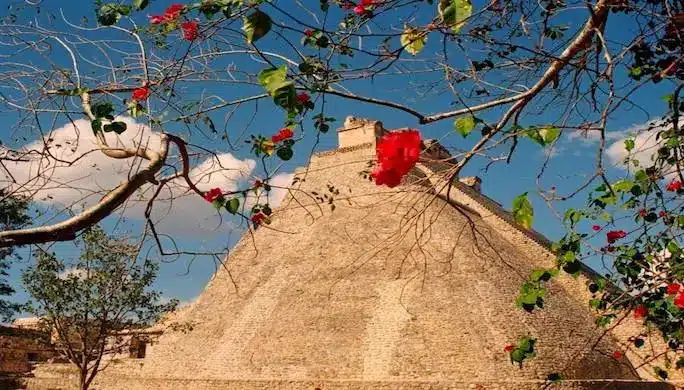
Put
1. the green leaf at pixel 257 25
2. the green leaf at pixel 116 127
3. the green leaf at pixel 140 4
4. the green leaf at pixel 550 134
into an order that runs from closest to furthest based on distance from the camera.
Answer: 1. the green leaf at pixel 257 25
2. the green leaf at pixel 550 134
3. the green leaf at pixel 140 4
4. the green leaf at pixel 116 127

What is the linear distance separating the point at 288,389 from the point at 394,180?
1746 cm

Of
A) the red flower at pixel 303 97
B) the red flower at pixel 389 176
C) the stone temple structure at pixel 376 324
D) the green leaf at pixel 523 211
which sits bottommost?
the green leaf at pixel 523 211

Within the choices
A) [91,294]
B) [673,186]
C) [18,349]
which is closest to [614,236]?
[673,186]

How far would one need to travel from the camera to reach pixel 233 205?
344 centimetres

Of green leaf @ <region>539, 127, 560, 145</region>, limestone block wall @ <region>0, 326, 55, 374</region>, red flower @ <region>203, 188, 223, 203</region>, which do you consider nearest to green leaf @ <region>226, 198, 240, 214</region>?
red flower @ <region>203, 188, 223, 203</region>

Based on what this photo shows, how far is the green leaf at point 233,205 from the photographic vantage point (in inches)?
135

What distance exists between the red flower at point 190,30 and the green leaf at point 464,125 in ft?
4.84

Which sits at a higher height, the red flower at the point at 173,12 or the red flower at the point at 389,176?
the red flower at the point at 173,12

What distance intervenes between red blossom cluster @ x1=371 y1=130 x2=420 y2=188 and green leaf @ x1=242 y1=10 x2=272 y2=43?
0.61 meters

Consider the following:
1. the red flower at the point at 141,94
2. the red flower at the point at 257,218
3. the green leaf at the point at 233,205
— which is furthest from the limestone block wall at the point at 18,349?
the green leaf at the point at 233,205

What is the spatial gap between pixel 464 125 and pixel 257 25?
41.9 inches

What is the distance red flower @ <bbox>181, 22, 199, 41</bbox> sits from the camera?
3.28 m

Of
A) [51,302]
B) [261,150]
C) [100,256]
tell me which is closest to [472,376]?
[100,256]

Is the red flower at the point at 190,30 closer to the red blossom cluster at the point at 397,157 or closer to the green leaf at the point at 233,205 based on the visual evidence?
the green leaf at the point at 233,205
